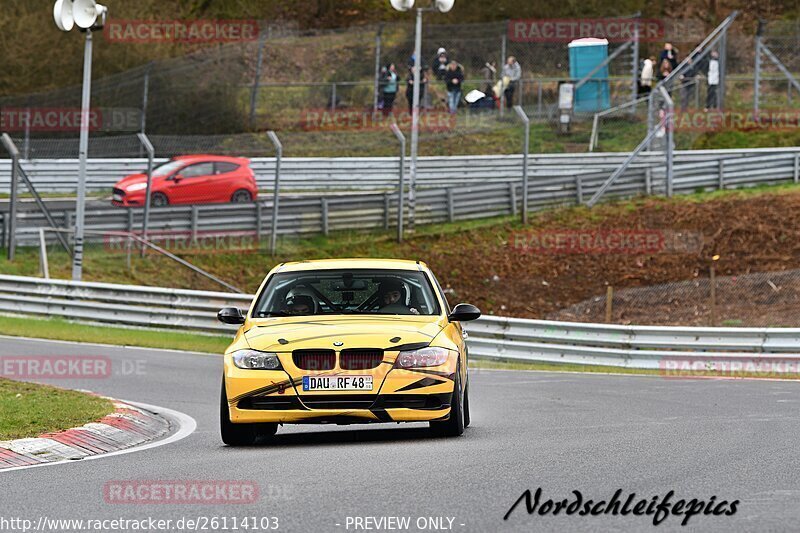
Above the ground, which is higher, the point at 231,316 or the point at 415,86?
the point at 415,86

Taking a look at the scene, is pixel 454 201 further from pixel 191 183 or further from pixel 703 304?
pixel 703 304

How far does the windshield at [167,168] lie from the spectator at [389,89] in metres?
6.62

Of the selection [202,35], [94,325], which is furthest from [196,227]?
[202,35]

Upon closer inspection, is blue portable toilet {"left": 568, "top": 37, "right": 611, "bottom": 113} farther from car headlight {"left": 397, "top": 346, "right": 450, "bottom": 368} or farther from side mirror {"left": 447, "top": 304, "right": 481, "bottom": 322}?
car headlight {"left": 397, "top": 346, "right": 450, "bottom": 368}

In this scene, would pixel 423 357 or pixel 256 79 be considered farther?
pixel 256 79

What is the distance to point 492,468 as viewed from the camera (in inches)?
369

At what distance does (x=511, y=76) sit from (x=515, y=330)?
17962mm

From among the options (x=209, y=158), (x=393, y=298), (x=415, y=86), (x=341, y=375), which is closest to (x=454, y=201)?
(x=415, y=86)

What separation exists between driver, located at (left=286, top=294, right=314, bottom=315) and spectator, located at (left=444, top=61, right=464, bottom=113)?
91.5 feet

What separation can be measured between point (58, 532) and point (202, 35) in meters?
40.6

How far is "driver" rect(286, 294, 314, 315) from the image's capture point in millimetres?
12070

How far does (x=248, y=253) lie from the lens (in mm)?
32938

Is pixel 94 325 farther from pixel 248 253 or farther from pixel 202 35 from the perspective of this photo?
pixel 202 35

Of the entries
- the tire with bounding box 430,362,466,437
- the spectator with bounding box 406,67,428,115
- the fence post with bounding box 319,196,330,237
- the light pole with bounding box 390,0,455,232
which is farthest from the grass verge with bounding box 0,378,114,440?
the spectator with bounding box 406,67,428,115
